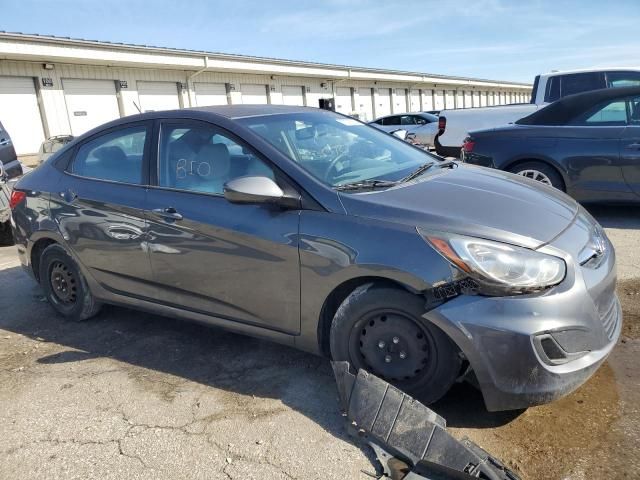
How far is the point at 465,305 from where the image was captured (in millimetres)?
2348

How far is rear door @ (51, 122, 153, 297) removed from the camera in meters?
3.50

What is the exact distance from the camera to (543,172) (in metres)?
6.38

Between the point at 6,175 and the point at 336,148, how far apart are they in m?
5.58

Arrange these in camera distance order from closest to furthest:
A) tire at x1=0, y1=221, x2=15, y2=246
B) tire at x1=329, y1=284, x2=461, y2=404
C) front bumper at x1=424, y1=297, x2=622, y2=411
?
front bumper at x1=424, y1=297, x2=622, y2=411, tire at x1=329, y1=284, x2=461, y2=404, tire at x1=0, y1=221, x2=15, y2=246

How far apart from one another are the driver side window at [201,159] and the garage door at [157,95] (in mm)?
19071

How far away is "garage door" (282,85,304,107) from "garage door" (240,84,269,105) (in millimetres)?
1354

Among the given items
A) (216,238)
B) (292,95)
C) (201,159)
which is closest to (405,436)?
(216,238)

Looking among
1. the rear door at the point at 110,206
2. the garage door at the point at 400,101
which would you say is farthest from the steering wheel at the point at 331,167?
the garage door at the point at 400,101

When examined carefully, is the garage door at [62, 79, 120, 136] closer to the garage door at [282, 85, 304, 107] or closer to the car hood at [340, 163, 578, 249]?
the garage door at [282, 85, 304, 107]

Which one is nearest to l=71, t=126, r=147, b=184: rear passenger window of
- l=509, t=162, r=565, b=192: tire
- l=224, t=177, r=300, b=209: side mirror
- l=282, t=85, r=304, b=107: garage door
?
l=224, t=177, r=300, b=209: side mirror

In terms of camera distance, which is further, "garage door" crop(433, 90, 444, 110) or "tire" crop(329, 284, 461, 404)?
"garage door" crop(433, 90, 444, 110)

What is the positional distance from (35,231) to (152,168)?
1.38 metres

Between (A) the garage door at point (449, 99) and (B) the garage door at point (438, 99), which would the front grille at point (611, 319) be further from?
(A) the garage door at point (449, 99)

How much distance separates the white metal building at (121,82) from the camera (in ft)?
55.9
